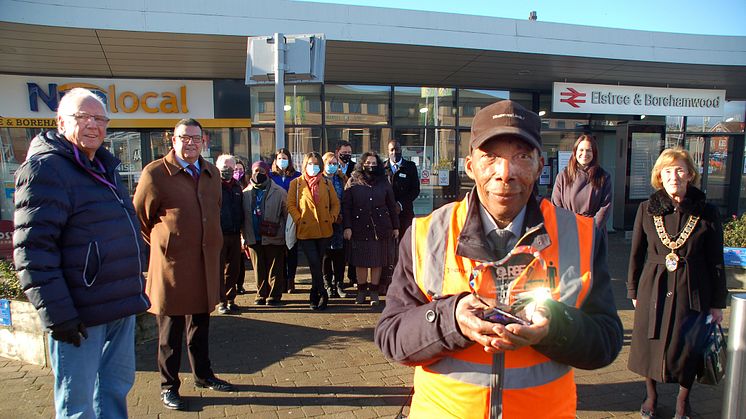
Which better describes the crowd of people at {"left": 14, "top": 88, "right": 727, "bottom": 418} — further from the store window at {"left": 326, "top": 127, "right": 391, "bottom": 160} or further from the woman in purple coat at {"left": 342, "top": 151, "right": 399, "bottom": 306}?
the store window at {"left": 326, "top": 127, "right": 391, "bottom": 160}

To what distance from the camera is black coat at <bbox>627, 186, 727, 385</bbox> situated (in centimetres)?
356

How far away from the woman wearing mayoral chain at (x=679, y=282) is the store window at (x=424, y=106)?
311 inches

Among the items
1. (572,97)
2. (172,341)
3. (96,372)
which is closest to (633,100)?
(572,97)

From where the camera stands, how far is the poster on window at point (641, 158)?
483 inches

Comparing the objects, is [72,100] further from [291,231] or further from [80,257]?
[291,231]

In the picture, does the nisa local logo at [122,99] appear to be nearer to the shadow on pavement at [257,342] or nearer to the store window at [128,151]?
the store window at [128,151]

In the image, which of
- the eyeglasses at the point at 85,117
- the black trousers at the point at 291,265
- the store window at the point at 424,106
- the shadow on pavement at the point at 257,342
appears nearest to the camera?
the eyeglasses at the point at 85,117

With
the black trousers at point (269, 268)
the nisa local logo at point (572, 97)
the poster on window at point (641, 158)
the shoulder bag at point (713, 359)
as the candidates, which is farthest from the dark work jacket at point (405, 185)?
the poster on window at point (641, 158)

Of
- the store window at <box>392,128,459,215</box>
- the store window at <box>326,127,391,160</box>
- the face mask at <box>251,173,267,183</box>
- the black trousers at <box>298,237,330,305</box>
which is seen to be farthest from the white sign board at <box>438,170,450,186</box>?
the face mask at <box>251,173,267,183</box>

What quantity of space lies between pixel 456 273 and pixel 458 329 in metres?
0.19

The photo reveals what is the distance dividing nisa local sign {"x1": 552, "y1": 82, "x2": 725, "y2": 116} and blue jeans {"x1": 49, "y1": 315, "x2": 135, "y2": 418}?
942 cm

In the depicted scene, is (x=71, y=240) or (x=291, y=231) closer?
(x=71, y=240)

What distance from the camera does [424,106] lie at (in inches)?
451

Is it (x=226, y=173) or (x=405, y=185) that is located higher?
(x=226, y=173)
